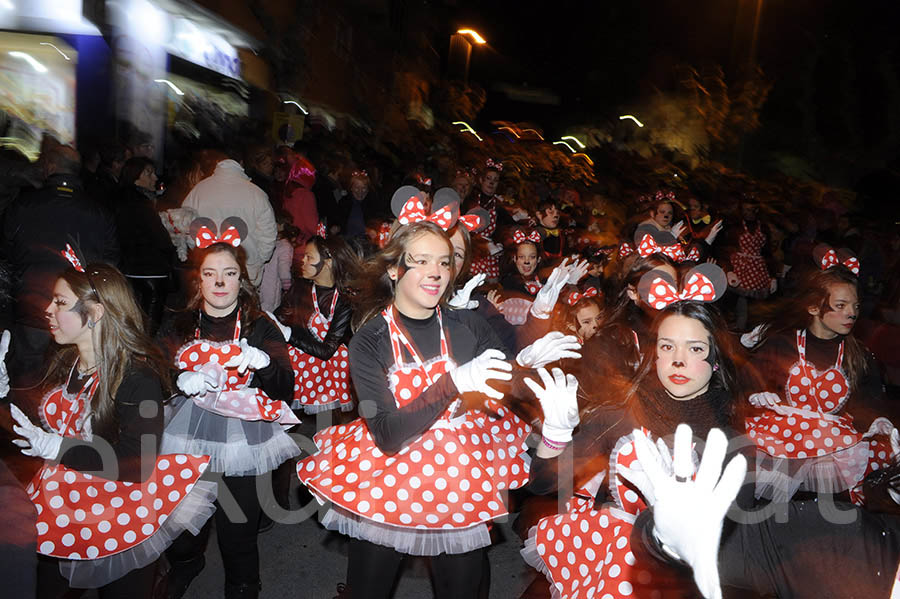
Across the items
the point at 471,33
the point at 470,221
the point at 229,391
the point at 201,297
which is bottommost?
the point at 229,391

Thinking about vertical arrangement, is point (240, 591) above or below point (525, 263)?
below

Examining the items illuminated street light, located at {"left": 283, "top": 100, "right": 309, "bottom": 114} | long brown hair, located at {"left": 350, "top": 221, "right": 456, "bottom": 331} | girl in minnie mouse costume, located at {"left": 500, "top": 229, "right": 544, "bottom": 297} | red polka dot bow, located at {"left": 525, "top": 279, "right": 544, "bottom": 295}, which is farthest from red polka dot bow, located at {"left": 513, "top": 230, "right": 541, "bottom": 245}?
illuminated street light, located at {"left": 283, "top": 100, "right": 309, "bottom": 114}

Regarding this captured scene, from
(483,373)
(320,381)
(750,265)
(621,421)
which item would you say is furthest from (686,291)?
(750,265)

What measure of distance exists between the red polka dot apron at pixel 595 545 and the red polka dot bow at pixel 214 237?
231 centimetres

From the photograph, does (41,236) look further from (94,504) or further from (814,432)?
(814,432)

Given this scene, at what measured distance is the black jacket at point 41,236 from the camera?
541 cm

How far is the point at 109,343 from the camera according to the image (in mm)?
3291

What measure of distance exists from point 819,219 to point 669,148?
3.91 meters

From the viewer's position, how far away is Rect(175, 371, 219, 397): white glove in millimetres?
3627

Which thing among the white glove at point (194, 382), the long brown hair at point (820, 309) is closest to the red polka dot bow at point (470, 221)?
the white glove at point (194, 382)

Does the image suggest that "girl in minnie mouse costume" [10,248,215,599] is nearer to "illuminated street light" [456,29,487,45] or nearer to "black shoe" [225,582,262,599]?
"black shoe" [225,582,262,599]

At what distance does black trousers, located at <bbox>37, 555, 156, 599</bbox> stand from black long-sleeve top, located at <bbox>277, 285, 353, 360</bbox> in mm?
1847

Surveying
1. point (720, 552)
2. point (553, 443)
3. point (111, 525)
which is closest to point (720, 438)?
point (720, 552)

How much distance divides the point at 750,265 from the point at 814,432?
23.3ft
